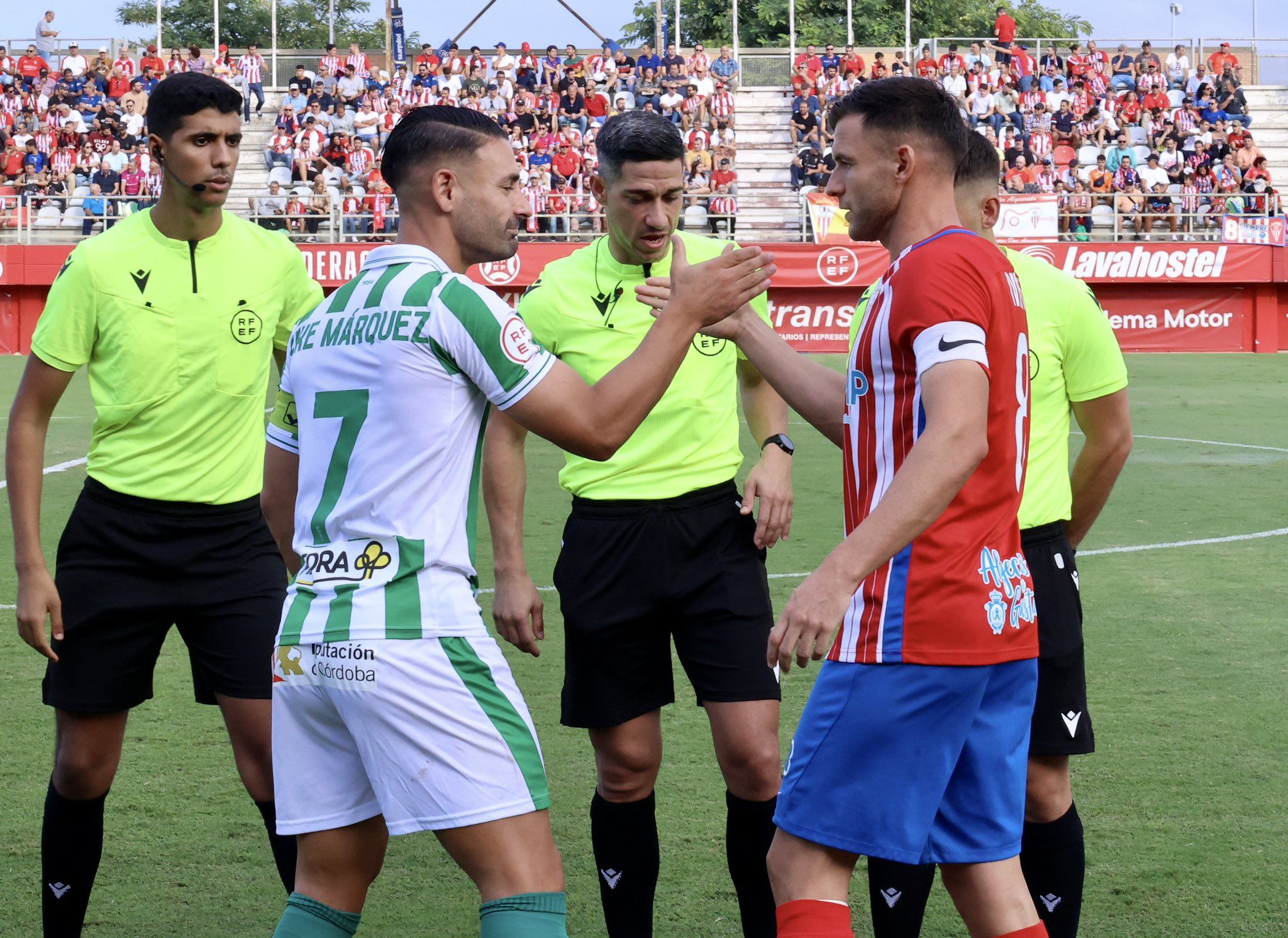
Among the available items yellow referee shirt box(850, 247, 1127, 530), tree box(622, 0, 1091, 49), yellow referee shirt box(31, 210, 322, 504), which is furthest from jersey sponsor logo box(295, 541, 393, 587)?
tree box(622, 0, 1091, 49)

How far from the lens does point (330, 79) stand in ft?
113

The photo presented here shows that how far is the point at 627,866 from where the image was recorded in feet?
13.5

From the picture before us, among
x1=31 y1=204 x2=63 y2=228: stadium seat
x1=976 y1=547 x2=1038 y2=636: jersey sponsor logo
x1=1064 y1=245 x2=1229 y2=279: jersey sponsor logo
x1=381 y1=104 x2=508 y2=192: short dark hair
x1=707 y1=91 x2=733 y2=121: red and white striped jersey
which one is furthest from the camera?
x1=707 y1=91 x2=733 y2=121: red and white striped jersey

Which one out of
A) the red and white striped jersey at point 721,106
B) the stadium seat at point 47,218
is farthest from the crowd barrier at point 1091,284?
A: the red and white striped jersey at point 721,106

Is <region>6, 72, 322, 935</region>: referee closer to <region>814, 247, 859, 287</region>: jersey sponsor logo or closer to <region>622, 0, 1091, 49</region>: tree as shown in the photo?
<region>814, 247, 859, 287</region>: jersey sponsor logo

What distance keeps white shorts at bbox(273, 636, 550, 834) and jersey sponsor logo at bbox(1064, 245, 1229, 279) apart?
25.1 metres

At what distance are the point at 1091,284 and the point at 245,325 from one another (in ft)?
80.3

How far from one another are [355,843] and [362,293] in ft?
3.69

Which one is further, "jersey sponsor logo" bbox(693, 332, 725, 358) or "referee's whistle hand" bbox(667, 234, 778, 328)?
"jersey sponsor logo" bbox(693, 332, 725, 358)

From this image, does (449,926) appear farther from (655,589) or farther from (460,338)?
(460,338)

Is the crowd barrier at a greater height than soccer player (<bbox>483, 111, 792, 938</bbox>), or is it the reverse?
the crowd barrier

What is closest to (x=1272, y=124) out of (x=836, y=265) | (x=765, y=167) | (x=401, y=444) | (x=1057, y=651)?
(x=765, y=167)

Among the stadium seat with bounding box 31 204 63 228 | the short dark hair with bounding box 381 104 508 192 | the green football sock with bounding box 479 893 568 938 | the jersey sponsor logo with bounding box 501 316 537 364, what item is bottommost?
the green football sock with bounding box 479 893 568 938

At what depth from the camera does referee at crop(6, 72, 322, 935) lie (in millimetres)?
4016
